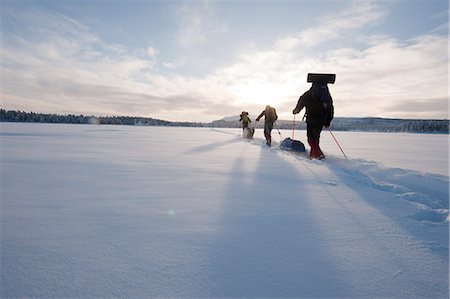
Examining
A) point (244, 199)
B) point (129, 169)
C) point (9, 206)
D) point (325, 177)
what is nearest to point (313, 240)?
point (244, 199)

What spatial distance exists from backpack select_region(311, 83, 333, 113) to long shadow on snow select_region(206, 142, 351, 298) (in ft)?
16.9

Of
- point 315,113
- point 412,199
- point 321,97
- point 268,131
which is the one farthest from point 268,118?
point 412,199

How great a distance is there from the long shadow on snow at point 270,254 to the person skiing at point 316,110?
4653 mm

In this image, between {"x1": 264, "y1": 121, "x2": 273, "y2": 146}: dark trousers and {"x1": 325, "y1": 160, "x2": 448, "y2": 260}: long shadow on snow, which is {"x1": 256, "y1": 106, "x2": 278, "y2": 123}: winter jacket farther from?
{"x1": 325, "y1": 160, "x2": 448, "y2": 260}: long shadow on snow

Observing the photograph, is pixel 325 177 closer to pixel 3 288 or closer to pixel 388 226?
pixel 388 226

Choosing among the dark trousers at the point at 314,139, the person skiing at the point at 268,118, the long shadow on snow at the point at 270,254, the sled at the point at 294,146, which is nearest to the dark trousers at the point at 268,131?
the person skiing at the point at 268,118

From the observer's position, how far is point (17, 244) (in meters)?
A: 1.46

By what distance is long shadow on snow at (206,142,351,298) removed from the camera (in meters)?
1.16

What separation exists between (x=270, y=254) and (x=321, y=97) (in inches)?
250

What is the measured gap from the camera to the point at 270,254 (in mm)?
1444

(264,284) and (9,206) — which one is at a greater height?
(9,206)

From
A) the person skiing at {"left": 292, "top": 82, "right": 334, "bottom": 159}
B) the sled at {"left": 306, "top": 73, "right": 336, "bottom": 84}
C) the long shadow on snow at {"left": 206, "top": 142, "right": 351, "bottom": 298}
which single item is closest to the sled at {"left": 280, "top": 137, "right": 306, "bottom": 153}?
the person skiing at {"left": 292, "top": 82, "right": 334, "bottom": 159}

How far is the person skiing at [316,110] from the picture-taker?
6.74 metres

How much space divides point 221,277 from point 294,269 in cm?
42
